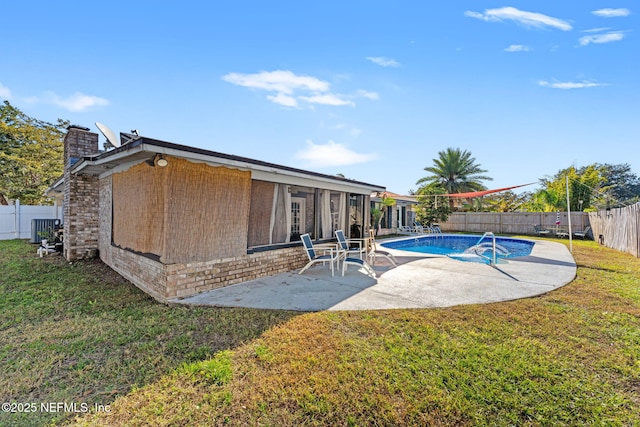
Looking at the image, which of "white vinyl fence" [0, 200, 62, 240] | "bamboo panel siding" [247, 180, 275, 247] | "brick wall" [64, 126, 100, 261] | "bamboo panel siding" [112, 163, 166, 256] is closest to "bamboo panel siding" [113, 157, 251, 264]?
"bamboo panel siding" [112, 163, 166, 256]

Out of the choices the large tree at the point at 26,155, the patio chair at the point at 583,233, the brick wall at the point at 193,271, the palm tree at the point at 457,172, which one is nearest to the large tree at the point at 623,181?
the palm tree at the point at 457,172

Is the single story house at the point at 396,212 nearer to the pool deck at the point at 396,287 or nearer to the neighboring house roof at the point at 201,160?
the neighboring house roof at the point at 201,160

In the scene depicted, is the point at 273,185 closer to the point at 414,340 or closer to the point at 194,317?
the point at 194,317

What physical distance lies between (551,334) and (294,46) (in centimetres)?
1191

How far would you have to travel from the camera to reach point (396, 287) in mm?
6578

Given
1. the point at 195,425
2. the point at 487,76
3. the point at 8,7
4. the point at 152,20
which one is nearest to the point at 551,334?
the point at 195,425

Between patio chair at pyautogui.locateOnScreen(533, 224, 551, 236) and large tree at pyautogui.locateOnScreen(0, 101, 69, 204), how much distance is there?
133 ft

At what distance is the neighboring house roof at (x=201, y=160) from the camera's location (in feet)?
16.3

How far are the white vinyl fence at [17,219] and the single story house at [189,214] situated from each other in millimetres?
11346

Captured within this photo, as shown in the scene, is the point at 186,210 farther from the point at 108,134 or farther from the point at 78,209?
the point at 78,209

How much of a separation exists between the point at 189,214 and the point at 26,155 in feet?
92.2

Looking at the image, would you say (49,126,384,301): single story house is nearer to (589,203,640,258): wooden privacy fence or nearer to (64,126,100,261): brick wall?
(64,126,100,261): brick wall

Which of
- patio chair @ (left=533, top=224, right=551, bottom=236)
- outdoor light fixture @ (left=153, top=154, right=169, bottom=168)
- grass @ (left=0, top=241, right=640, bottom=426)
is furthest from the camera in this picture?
patio chair @ (left=533, top=224, right=551, bottom=236)

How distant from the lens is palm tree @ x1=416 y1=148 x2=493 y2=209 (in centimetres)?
2861
